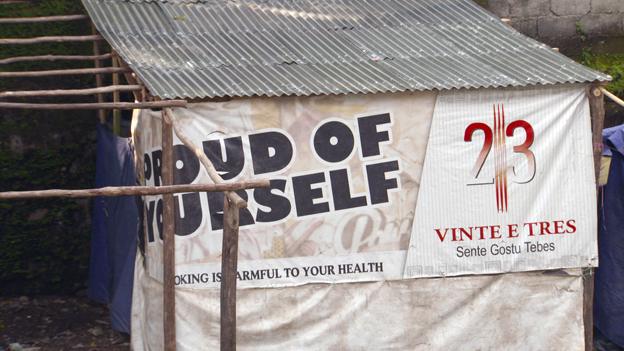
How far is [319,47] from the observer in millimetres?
8680

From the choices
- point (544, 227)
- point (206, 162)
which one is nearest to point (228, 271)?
point (206, 162)

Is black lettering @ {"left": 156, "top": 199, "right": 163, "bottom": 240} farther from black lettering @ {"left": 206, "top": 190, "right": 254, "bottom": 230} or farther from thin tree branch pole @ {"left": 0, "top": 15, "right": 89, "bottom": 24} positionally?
thin tree branch pole @ {"left": 0, "top": 15, "right": 89, "bottom": 24}

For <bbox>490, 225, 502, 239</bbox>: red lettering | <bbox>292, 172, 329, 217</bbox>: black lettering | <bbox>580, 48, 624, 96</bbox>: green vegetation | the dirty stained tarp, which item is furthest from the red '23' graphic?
<bbox>580, 48, 624, 96</bbox>: green vegetation

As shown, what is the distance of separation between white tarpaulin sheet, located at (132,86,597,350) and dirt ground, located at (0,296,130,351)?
137 centimetres

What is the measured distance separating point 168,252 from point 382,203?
5.72 feet

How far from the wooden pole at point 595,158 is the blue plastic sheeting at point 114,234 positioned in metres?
3.81

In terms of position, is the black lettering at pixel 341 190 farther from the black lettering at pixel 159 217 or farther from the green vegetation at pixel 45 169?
the green vegetation at pixel 45 169

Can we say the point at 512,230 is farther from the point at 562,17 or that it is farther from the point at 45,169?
the point at 45,169

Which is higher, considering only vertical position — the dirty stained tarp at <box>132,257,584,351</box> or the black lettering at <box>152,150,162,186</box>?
the black lettering at <box>152,150,162,186</box>

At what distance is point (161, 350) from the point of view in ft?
25.8

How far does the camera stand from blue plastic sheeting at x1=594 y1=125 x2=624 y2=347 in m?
8.52

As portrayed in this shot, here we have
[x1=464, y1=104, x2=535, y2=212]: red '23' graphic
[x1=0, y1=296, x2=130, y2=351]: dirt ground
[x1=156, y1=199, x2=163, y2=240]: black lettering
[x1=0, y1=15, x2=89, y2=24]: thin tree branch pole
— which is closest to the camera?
[x1=156, y1=199, x2=163, y2=240]: black lettering

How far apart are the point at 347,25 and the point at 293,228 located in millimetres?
2303

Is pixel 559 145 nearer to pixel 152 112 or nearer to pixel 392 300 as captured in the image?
pixel 392 300
